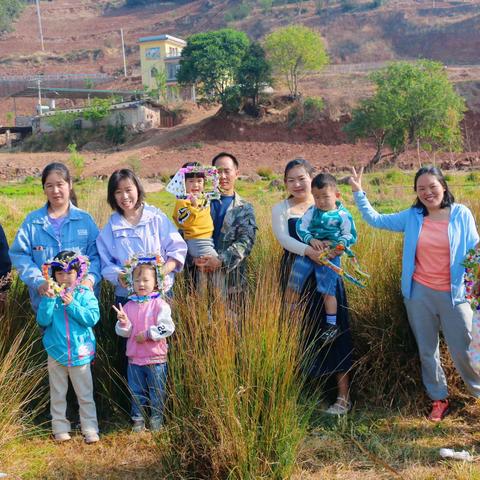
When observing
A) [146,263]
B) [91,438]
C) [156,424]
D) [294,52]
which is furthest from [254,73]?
[156,424]

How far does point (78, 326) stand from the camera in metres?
3.64

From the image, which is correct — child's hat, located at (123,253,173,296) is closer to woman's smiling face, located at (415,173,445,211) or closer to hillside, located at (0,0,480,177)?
woman's smiling face, located at (415,173,445,211)

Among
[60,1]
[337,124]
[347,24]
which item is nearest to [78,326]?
[337,124]

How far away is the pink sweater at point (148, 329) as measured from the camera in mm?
3582

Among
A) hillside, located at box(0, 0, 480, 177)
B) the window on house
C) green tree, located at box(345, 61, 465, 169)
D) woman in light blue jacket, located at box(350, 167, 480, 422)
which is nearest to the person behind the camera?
woman in light blue jacket, located at box(350, 167, 480, 422)

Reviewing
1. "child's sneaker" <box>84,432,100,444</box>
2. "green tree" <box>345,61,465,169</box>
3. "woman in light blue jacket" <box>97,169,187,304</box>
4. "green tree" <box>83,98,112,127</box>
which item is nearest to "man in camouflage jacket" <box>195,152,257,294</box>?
"woman in light blue jacket" <box>97,169,187,304</box>

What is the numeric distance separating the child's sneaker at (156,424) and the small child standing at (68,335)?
0.51m

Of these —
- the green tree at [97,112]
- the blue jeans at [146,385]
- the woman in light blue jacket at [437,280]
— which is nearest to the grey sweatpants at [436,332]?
the woman in light blue jacket at [437,280]

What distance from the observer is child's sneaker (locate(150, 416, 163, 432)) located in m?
3.27

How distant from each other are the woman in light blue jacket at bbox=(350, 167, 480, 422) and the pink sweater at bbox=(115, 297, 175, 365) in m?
1.63

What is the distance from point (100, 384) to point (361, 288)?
209 cm

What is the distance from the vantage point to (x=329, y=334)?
3.88m

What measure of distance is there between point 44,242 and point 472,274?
2.85m

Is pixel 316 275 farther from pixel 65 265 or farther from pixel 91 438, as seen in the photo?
pixel 91 438
